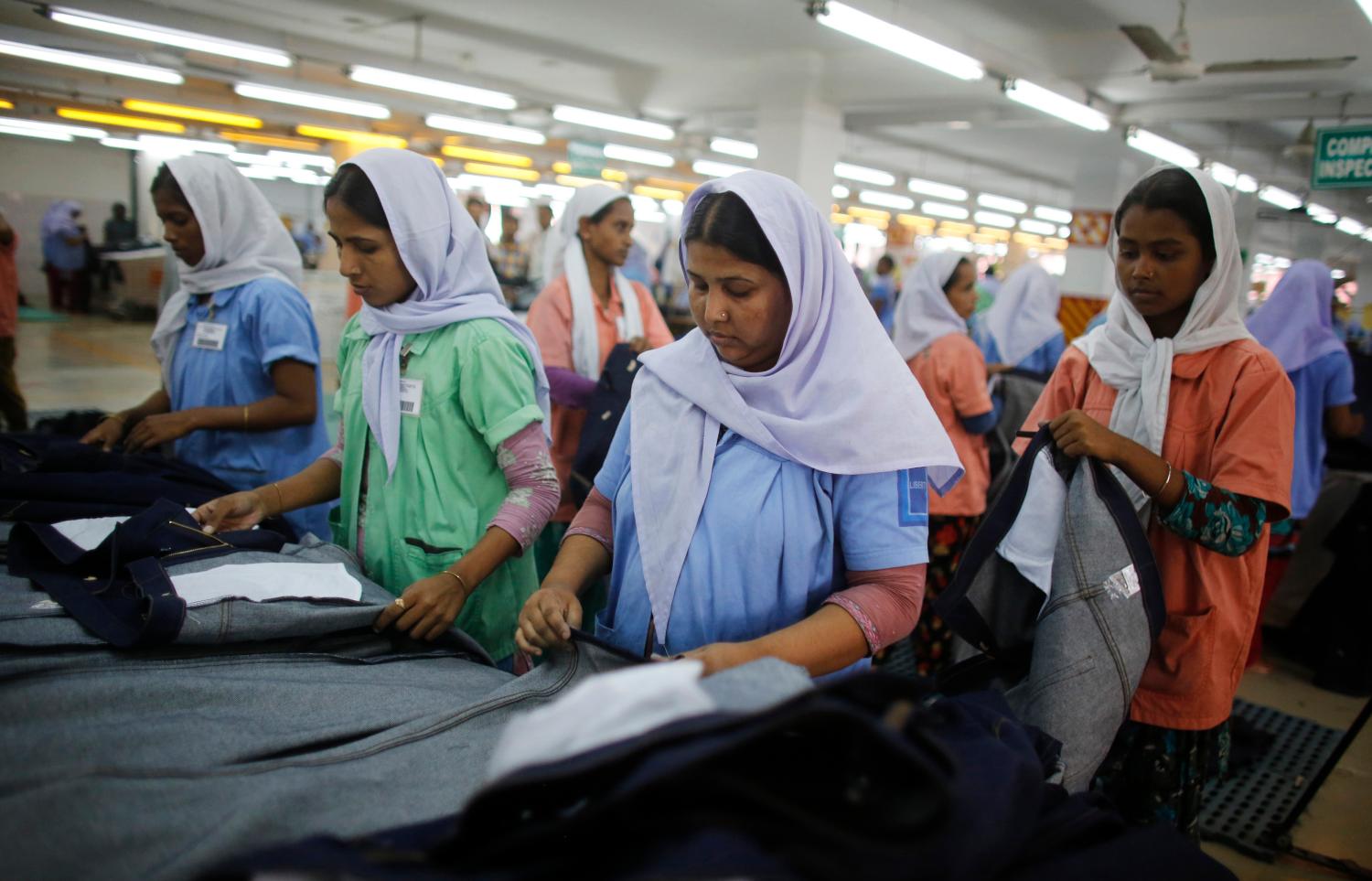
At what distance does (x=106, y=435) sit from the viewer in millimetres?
2230

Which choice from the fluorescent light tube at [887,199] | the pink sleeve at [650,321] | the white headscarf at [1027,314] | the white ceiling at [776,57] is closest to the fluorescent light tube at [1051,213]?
the fluorescent light tube at [887,199]

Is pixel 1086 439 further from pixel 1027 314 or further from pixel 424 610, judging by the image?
pixel 1027 314

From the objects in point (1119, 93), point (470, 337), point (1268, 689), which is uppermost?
point (1119, 93)

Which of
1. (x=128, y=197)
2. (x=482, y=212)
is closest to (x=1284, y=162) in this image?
(x=482, y=212)

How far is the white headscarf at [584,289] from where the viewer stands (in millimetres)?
3277

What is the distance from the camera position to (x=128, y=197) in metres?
12.4

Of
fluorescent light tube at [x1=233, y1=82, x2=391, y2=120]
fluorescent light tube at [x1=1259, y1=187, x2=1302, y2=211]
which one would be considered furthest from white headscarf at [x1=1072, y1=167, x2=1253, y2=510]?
fluorescent light tube at [x1=1259, y1=187, x2=1302, y2=211]

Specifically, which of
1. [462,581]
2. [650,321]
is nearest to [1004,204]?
[650,321]

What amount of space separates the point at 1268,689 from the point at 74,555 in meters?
4.40

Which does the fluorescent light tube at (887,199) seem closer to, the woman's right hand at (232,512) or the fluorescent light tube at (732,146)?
the fluorescent light tube at (732,146)

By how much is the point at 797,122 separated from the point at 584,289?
8034mm

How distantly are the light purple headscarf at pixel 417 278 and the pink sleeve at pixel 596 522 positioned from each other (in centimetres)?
33

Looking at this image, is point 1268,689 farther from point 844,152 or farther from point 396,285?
point 844,152

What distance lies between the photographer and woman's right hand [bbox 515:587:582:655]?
1.18 meters
